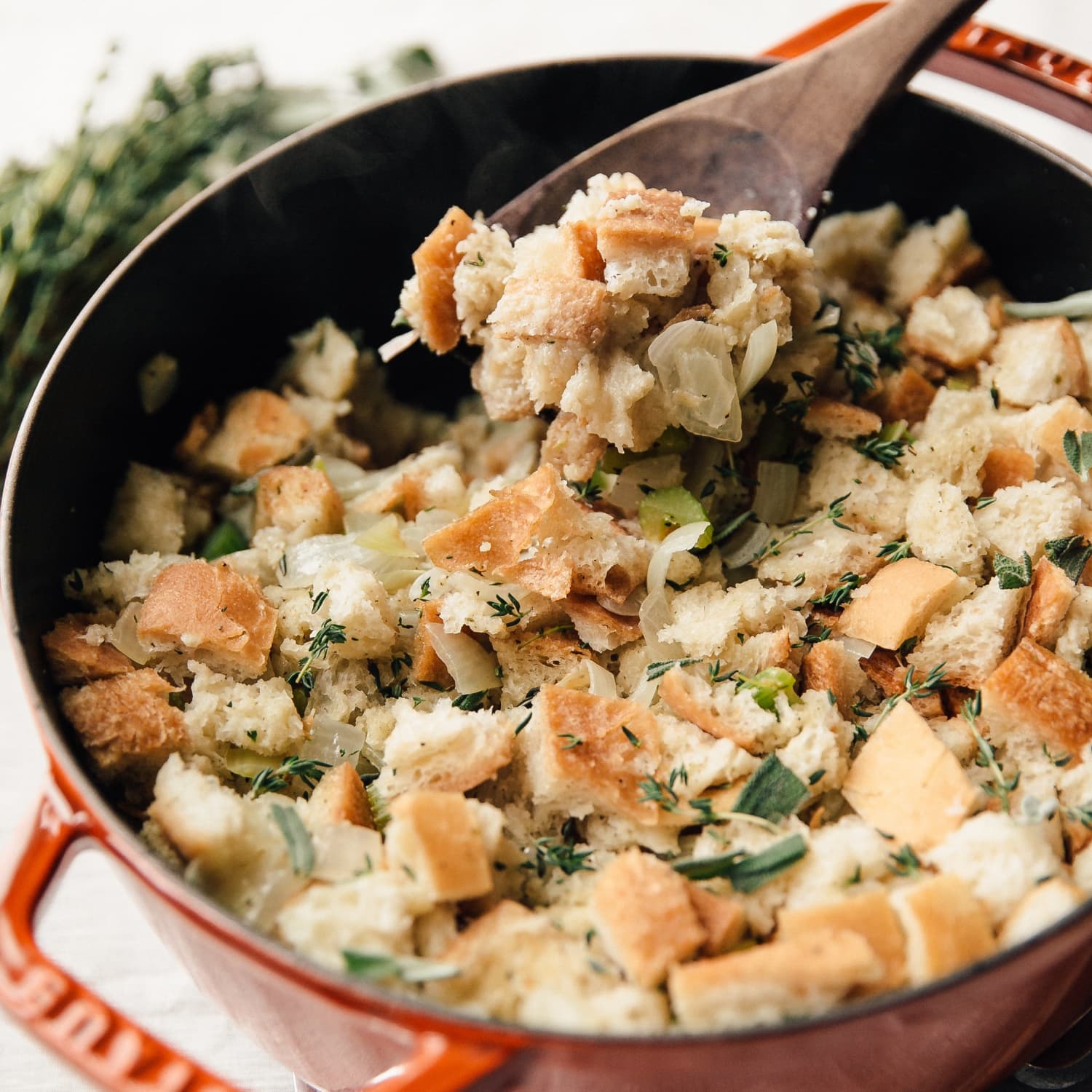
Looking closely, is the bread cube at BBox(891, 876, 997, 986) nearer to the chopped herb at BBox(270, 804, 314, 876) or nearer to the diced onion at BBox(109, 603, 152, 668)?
the chopped herb at BBox(270, 804, 314, 876)

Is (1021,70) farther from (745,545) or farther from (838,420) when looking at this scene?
(745,545)

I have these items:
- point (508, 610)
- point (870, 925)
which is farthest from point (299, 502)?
point (870, 925)

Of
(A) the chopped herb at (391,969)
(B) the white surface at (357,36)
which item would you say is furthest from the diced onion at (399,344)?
(B) the white surface at (357,36)

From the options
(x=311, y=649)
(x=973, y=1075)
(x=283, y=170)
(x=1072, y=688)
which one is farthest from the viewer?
(x=283, y=170)

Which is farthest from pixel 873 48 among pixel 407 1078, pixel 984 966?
pixel 407 1078

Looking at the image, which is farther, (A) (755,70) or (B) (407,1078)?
(A) (755,70)

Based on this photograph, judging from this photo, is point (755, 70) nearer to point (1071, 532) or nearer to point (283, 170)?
point (283, 170)
